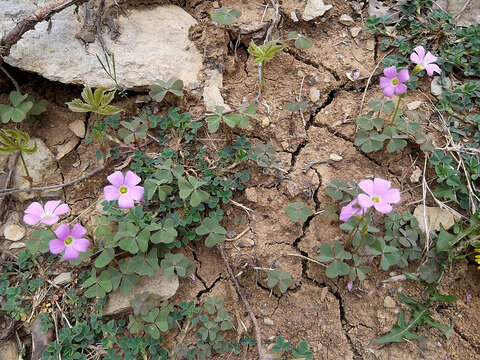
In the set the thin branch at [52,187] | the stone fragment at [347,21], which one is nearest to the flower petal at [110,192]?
the thin branch at [52,187]

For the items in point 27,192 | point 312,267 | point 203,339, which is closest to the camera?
point 203,339

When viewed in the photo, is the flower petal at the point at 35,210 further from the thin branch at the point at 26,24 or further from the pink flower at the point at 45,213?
the thin branch at the point at 26,24

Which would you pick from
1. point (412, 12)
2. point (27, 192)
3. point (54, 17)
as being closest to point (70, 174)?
point (27, 192)

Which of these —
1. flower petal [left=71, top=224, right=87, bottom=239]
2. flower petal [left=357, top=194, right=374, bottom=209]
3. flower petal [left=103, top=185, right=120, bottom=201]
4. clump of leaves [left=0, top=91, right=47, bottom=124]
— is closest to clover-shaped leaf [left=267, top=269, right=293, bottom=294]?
flower petal [left=357, top=194, right=374, bottom=209]

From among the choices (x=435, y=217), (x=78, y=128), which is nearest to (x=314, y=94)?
(x=435, y=217)

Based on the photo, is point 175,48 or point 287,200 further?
point 175,48

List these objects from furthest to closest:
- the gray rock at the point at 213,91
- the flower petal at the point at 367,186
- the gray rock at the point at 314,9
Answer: the gray rock at the point at 314,9
the gray rock at the point at 213,91
the flower petal at the point at 367,186

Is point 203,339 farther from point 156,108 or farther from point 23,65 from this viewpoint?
point 23,65

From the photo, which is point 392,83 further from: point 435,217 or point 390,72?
point 435,217
